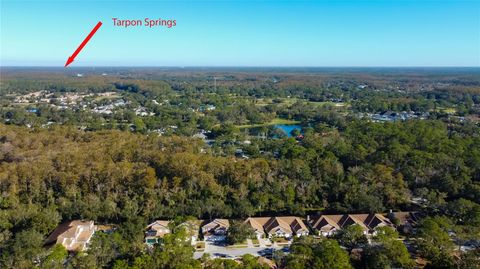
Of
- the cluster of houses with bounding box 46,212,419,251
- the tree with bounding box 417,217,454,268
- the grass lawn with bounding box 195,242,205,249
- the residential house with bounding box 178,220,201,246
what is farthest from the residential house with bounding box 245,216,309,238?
the tree with bounding box 417,217,454,268

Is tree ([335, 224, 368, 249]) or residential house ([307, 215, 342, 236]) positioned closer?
tree ([335, 224, 368, 249])

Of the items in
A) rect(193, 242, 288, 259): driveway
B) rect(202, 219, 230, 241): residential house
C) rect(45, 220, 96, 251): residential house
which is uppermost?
rect(45, 220, 96, 251): residential house

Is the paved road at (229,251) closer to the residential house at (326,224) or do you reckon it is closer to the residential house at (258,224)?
the residential house at (258,224)

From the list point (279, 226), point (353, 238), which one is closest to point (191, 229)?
point (279, 226)

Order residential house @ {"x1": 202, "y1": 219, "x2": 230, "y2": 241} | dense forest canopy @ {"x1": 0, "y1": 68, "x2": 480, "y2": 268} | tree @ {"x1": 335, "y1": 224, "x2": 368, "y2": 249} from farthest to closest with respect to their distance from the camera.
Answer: residential house @ {"x1": 202, "y1": 219, "x2": 230, "y2": 241}, tree @ {"x1": 335, "y1": 224, "x2": 368, "y2": 249}, dense forest canopy @ {"x1": 0, "y1": 68, "x2": 480, "y2": 268}

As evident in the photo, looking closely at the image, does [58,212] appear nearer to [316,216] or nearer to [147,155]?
[147,155]

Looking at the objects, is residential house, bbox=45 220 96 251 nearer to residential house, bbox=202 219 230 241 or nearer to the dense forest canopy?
the dense forest canopy

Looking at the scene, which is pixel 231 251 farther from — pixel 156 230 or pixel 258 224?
pixel 156 230

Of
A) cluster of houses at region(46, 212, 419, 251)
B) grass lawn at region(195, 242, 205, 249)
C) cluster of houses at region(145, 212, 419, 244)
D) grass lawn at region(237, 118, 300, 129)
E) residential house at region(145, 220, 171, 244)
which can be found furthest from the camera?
grass lawn at region(237, 118, 300, 129)
